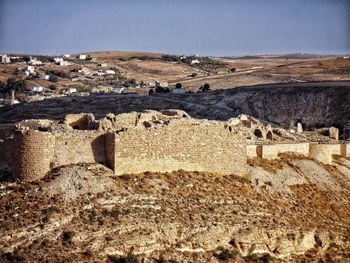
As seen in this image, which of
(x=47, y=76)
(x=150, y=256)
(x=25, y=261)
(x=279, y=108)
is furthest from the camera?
(x=47, y=76)

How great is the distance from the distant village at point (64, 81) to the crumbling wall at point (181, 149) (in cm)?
8063

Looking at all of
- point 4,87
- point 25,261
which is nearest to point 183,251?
point 25,261

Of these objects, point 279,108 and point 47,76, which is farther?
point 47,76

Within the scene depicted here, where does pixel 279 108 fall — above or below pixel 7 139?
below

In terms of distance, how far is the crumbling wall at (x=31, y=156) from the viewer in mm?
27719

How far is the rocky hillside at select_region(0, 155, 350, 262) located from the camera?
2436 cm

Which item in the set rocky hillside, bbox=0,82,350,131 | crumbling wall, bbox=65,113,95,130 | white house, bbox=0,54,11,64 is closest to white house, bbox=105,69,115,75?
white house, bbox=0,54,11,64

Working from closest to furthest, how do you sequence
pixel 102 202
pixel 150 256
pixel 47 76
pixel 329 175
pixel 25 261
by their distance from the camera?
pixel 25 261, pixel 150 256, pixel 102 202, pixel 329 175, pixel 47 76

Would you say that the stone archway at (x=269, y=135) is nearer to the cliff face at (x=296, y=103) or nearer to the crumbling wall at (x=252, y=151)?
the crumbling wall at (x=252, y=151)

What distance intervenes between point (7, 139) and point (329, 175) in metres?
16.0

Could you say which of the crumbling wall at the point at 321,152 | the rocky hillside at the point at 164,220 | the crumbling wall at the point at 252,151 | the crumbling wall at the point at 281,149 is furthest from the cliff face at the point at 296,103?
the rocky hillside at the point at 164,220

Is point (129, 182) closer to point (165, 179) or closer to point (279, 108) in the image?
point (165, 179)

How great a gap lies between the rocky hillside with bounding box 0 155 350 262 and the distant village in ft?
270

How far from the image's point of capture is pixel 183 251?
25.7 meters
